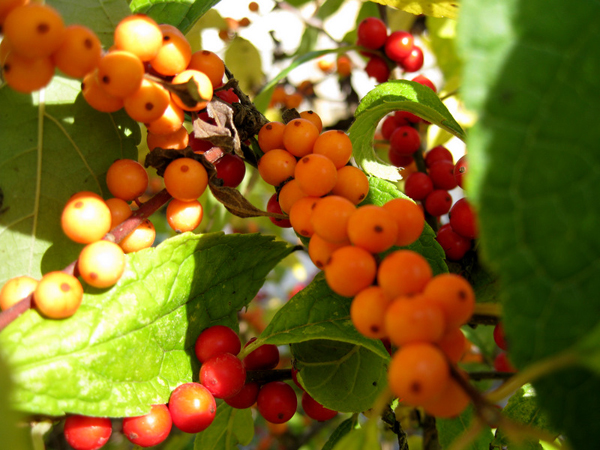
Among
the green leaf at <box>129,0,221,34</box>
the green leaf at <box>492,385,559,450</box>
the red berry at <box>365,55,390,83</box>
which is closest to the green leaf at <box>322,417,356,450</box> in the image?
the green leaf at <box>492,385,559,450</box>

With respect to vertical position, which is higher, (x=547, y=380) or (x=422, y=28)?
(x=547, y=380)

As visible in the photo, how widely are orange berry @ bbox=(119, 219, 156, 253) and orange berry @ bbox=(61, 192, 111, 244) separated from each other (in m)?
0.06

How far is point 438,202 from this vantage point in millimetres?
1109

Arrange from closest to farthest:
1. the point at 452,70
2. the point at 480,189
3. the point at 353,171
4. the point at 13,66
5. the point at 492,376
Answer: the point at 480,189
the point at 13,66
the point at 353,171
the point at 492,376
the point at 452,70

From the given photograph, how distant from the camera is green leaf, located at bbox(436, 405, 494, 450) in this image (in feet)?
2.75

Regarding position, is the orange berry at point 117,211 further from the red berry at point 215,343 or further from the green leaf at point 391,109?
the green leaf at point 391,109

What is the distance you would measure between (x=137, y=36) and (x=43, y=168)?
0.29 meters

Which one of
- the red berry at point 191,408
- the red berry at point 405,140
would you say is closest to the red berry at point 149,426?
the red berry at point 191,408

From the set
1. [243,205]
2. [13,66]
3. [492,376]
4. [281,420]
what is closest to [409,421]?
[492,376]

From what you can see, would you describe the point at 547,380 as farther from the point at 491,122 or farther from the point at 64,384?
the point at 64,384

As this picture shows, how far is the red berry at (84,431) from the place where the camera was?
0.65 metres

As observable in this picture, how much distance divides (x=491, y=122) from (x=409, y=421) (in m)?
1.09

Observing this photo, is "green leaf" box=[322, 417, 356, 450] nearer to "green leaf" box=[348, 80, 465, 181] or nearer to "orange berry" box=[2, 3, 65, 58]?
"green leaf" box=[348, 80, 465, 181]

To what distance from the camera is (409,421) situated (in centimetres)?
130
